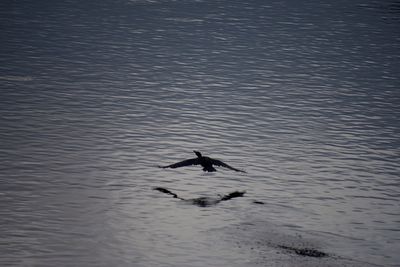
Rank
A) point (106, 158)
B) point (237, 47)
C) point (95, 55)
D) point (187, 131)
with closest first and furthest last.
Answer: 1. point (106, 158)
2. point (187, 131)
3. point (95, 55)
4. point (237, 47)

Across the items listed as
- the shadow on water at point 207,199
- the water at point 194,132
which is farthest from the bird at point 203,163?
the shadow on water at point 207,199

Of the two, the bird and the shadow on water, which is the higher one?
the bird

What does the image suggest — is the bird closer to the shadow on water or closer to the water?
the water

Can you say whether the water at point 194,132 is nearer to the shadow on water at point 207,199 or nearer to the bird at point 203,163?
the shadow on water at point 207,199

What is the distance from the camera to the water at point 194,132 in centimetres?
3334

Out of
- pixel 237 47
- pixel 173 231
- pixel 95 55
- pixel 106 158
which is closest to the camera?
pixel 173 231

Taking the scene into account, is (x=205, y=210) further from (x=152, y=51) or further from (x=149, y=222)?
(x=152, y=51)

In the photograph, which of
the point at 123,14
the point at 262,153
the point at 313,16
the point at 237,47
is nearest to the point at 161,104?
the point at 262,153

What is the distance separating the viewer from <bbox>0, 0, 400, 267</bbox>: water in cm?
3334

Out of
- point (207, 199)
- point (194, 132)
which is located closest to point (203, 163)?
point (207, 199)

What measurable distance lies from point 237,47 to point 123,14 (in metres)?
12.5

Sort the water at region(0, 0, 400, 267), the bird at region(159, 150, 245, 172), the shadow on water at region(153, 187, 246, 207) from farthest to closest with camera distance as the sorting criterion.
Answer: the bird at region(159, 150, 245, 172), the shadow on water at region(153, 187, 246, 207), the water at region(0, 0, 400, 267)

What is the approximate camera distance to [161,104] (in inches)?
2099

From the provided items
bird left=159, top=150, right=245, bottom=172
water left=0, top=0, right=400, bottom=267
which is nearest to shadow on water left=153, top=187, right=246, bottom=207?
water left=0, top=0, right=400, bottom=267
